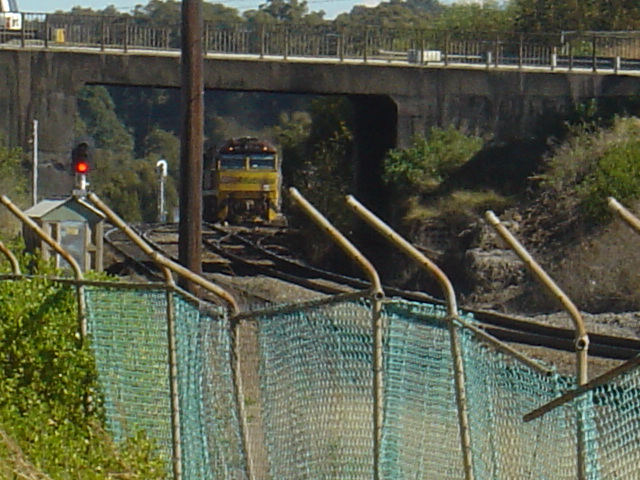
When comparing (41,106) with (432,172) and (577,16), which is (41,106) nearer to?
(432,172)

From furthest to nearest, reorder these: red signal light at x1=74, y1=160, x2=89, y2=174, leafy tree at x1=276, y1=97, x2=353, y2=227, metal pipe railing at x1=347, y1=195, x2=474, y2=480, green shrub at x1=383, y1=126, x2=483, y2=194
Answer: leafy tree at x1=276, y1=97, x2=353, y2=227 < green shrub at x1=383, y1=126, x2=483, y2=194 < red signal light at x1=74, y1=160, x2=89, y2=174 < metal pipe railing at x1=347, y1=195, x2=474, y2=480

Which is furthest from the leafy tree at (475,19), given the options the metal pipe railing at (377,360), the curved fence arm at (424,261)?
the curved fence arm at (424,261)

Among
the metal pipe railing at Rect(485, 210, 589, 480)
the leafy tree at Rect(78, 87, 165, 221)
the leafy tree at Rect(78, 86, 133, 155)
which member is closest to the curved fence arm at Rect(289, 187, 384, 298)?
the metal pipe railing at Rect(485, 210, 589, 480)

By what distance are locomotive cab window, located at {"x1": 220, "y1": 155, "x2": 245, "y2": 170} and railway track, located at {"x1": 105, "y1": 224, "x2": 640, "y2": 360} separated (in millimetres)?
4005

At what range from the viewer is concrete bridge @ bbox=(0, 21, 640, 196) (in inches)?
1490

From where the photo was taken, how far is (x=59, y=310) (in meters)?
9.87

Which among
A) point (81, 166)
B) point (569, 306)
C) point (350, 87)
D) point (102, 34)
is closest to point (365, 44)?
point (350, 87)

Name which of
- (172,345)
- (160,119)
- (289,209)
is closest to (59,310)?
(172,345)

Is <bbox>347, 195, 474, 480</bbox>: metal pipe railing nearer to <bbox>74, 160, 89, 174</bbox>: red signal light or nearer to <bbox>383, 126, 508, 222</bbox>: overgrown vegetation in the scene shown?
<bbox>74, 160, 89, 174</bbox>: red signal light

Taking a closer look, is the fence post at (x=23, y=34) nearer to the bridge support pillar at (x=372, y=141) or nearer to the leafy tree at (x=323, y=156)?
the bridge support pillar at (x=372, y=141)

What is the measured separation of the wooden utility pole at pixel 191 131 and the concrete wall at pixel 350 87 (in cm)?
2294

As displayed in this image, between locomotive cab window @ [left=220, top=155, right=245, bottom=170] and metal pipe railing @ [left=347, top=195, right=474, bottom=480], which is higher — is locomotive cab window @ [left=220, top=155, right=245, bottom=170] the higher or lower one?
the lower one

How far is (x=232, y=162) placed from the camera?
52.6 metres

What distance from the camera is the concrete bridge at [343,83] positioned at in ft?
124
